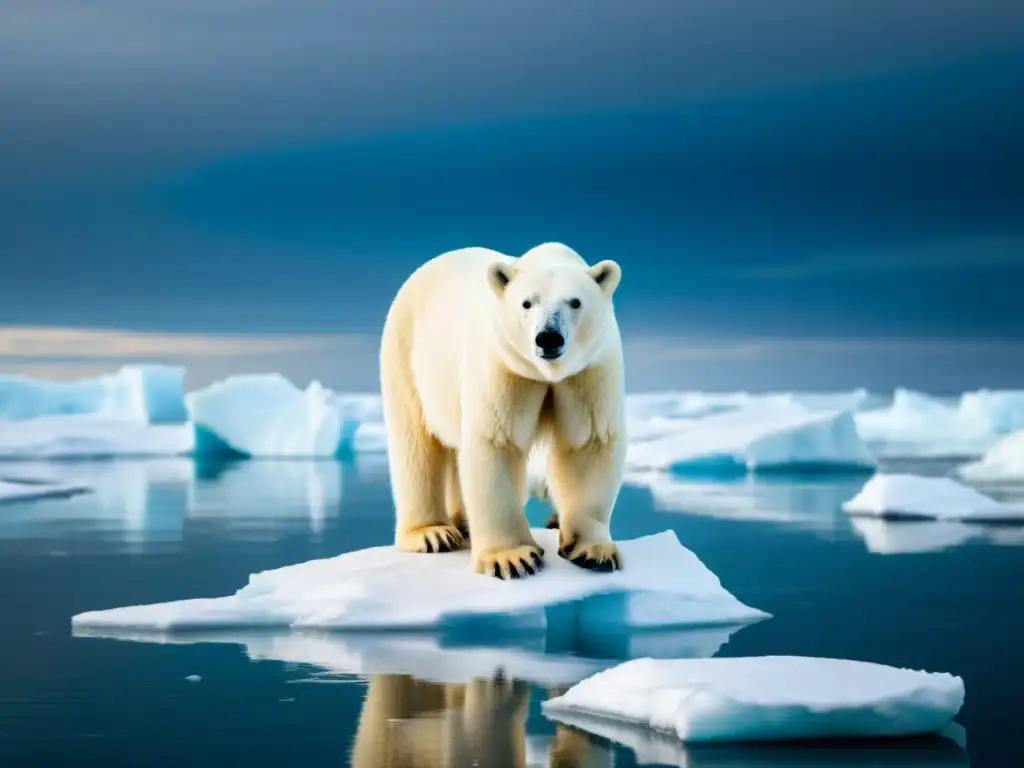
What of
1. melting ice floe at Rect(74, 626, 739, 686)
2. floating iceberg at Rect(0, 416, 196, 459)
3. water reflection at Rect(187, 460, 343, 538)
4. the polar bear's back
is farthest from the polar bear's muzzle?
floating iceberg at Rect(0, 416, 196, 459)

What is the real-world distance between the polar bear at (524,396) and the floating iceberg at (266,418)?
16.4 metres

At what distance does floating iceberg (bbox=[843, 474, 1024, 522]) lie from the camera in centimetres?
1173

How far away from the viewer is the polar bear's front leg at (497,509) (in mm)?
5914

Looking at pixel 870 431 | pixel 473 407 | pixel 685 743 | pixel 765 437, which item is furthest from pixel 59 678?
pixel 870 431

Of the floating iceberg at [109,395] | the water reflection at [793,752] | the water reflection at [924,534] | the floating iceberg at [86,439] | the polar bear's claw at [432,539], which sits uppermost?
the floating iceberg at [109,395]

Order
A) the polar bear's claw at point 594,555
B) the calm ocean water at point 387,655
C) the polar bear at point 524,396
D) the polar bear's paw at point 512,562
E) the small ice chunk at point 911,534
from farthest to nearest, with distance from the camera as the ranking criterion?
the small ice chunk at point 911,534 → the polar bear's claw at point 594,555 → the polar bear's paw at point 512,562 → the polar bear at point 524,396 → the calm ocean water at point 387,655

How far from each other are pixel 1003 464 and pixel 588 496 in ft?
44.3

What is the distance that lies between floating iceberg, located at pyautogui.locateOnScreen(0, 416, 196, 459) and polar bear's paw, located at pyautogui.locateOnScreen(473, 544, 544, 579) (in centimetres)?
1908

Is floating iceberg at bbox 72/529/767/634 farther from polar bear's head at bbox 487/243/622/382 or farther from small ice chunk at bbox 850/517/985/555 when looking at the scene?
small ice chunk at bbox 850/517/985/555

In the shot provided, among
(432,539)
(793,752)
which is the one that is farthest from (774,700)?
(432,539)

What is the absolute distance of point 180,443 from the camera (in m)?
26.9

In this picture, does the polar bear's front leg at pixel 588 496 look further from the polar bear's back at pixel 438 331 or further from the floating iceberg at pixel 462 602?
Answer: the polar bear's back at pixel 438 331

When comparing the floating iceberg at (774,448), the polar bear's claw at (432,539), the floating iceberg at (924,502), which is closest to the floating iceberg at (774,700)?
the polar bear's claw at (432,539)

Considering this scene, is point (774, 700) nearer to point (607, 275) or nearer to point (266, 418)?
point (607, 275)
